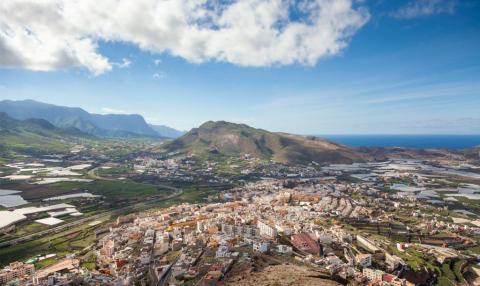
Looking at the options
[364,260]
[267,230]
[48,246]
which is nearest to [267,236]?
[267,230]

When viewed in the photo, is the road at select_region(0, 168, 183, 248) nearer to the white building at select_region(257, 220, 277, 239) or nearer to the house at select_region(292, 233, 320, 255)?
the white building at select_region(257, 220, 277, 239)

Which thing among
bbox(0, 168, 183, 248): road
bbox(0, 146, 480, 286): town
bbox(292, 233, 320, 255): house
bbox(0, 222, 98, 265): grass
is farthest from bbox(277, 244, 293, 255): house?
bbox(0, 168, 183, 248): road

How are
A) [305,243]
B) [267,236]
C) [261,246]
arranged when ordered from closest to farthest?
[261,246] → [305,243] → [267,236]

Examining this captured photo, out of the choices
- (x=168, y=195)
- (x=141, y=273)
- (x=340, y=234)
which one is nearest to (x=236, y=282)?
(x=141, y=273)

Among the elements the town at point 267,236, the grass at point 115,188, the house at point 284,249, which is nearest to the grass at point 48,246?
the town at point 267,236

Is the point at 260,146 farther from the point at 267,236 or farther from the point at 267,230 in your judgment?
the point at 267,236

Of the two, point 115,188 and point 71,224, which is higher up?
point 115,188

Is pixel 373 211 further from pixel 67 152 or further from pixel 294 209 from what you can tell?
pixel 67 152

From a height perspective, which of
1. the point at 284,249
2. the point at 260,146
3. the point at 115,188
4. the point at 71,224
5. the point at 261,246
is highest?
the point at 260,146

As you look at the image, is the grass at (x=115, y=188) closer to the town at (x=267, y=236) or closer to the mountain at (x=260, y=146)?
the town at (x=267, y=236)
